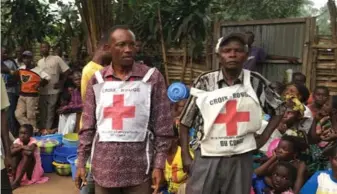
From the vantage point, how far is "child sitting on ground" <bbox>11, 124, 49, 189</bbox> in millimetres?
4938

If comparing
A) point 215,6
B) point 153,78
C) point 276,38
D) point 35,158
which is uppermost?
point 215,6

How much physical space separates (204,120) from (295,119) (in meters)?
1.85

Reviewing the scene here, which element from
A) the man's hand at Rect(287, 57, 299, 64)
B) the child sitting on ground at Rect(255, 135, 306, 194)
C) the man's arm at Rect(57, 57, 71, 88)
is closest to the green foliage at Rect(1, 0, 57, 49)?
the man's arm at Rect(57, 57, 71, 88)

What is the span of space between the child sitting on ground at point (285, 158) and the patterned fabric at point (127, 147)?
1602 millimetres

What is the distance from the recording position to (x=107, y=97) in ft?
7.94

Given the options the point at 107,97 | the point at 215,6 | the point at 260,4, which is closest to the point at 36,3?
the point at 215,6

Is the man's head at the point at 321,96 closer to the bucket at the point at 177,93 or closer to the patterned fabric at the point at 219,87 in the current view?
the bucket at the point at 177,93

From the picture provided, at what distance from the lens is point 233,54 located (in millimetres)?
2576

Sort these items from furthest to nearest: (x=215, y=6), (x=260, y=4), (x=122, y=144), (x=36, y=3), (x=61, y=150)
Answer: (x=260, y=4), (x=36, y=3), (x=215, y=6), (x=61, y=150), (x=122, y=144)

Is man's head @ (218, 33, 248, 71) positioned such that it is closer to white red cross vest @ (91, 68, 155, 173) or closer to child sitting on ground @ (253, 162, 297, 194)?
white red cross vest @ (91, 68, 155, 173)

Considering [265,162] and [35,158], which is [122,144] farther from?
[35,158]

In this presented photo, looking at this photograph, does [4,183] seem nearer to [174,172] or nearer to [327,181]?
[174,172]

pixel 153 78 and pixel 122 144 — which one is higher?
pixel 153 78

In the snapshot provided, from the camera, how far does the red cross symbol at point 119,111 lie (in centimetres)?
239
